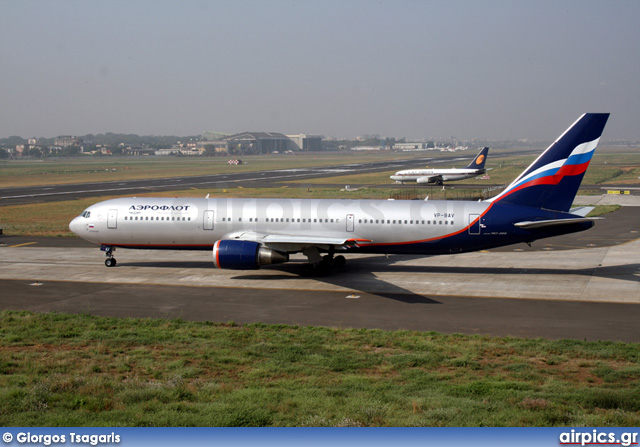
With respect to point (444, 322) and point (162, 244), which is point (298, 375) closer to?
point (444, 322)

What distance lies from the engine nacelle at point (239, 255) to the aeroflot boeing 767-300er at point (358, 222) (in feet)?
0.17

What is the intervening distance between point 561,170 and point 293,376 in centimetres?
2233

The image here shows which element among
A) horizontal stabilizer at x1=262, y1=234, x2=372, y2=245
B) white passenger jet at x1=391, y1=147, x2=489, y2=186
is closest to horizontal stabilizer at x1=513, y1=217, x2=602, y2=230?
horizontal stabilizer at x1=262, y1=234, x2=372, y2=245

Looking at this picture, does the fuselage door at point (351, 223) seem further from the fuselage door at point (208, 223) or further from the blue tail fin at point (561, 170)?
the blue tail fin at point (561, 170)

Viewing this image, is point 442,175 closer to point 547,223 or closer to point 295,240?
point 547,223

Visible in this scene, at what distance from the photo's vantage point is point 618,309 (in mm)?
24922

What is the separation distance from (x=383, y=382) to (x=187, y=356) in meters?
6.69

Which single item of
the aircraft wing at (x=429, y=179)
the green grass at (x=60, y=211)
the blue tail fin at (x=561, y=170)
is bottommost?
the green grass at (x=60, y=211)

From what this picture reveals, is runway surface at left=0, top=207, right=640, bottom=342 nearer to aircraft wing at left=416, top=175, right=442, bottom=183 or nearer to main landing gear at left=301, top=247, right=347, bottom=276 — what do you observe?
main landing gear at left=301, top=247, right=347, bottom=276

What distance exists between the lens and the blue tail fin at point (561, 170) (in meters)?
31.2

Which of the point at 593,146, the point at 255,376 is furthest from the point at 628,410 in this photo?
the point at 593,146

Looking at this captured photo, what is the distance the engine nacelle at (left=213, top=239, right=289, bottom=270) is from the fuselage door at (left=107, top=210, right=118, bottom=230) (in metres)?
8.21

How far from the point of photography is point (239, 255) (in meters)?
29.8

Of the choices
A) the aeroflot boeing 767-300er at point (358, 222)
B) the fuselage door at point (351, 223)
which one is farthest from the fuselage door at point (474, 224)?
the fuselage door at point (351, 223)
